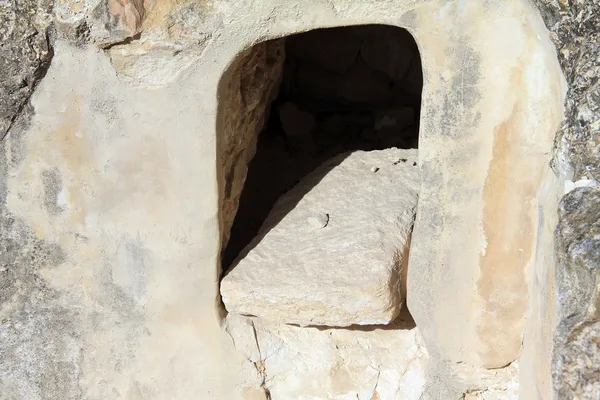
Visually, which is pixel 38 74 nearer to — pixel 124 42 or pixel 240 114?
pixel 124 42

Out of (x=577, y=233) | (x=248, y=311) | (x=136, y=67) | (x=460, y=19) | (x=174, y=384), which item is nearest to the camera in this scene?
(x=577, y=233)

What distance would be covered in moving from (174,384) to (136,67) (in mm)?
819

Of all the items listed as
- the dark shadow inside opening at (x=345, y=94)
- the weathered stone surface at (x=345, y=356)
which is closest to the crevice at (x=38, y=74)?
the weathered stone surface at (x=345, y=356)

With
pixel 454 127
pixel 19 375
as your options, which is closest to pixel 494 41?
pixel 454 127

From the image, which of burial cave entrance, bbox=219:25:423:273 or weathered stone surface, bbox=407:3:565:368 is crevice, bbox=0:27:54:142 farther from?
weathered stone surface, bbox=407:3:565:368

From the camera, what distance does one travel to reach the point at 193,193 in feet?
6.12

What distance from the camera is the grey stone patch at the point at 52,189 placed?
1892mm

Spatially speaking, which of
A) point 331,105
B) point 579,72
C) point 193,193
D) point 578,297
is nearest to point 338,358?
point 193,193

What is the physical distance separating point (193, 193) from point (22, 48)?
50 centimetres

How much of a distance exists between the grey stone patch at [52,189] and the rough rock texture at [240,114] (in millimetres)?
388

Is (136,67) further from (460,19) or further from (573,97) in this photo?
(573,97)

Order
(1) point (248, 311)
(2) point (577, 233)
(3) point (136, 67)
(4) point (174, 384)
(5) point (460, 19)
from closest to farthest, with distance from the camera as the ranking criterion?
(2) point (577, 233) < (5) point (460, 19) < (3) point (136, 67) < (1) point (248, 311) < (4) point (174, 384)

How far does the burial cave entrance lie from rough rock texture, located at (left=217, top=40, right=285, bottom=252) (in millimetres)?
216

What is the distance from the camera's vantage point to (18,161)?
6.18ft
